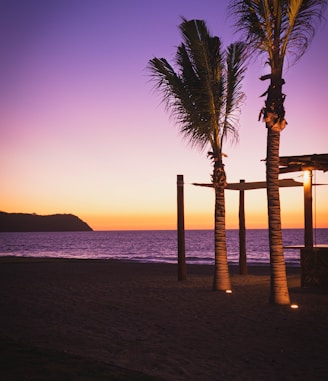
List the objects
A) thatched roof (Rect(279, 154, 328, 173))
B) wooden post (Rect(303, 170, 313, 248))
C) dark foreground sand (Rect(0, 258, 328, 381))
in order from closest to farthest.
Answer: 1. dark foreground sand (Rect(0, 258, 328, 381))
2. thatched roof (Rect(279, 154, 328, 173))
3. wooden post (Rect(303, 170, 313, 248))

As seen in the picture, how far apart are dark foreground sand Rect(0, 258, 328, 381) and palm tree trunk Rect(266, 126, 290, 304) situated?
0.42 metres

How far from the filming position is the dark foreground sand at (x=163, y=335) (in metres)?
6.11

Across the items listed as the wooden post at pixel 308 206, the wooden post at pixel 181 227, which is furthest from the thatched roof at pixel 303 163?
the wooden post at pixel 181 227

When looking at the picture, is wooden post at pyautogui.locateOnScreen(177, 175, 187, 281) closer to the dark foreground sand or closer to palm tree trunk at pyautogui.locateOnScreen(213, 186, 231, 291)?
palm tree trunk at pyautogui.locateOnScreen(213, 186, 231, 291)

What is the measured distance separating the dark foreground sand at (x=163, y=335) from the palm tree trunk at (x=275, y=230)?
0.42 metres

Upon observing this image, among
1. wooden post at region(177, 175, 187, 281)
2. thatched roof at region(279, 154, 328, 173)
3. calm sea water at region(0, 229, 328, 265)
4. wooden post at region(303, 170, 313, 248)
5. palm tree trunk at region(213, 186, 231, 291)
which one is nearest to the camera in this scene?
thatched roof at region(279, 154, 328, 173)

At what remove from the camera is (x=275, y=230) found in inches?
454

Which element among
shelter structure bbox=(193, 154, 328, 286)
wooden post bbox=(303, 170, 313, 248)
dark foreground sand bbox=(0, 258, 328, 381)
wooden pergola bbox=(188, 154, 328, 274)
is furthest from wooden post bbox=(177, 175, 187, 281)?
wooden post bbox=(303, 170, 313, 248)

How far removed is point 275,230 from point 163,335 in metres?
4.36

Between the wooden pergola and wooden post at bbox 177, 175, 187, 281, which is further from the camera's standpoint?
wooden post at bbox 177, 175, 187, 281

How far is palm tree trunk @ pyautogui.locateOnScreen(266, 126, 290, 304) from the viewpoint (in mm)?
11539

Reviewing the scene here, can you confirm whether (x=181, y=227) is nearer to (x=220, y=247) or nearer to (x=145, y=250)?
(x=220, y=247)

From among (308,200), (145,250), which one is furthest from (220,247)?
(145,250)

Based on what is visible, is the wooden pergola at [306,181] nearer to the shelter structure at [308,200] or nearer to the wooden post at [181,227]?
the shelter structure at [308,200]
